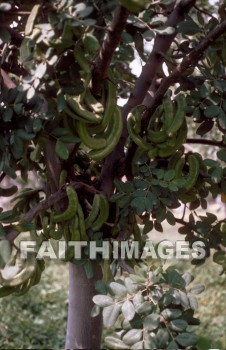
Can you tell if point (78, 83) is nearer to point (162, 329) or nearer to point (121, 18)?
point (121, 18)

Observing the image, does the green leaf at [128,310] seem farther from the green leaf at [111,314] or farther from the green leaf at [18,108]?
the green leaf at [18,108]

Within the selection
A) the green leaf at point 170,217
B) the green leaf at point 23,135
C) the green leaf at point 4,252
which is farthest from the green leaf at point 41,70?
the green leaf at point 170,217

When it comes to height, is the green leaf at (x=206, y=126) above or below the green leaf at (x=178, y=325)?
above

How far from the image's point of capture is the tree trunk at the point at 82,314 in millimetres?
1471

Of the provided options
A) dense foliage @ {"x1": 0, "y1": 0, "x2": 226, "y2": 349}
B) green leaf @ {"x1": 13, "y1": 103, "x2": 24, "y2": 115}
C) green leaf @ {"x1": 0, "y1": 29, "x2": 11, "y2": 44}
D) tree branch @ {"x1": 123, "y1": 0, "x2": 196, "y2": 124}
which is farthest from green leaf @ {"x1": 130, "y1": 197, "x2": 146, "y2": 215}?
green leaf @ {"x1": 0, "y1": 29, "x2": 11, "y2": 44}

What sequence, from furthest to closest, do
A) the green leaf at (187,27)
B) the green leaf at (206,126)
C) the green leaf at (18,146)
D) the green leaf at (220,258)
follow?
1. the green leaf at (220,258)
2. the green leaf at (206,126)
3. the green leaf at (187,27)
4. the green leaf at (18,146)

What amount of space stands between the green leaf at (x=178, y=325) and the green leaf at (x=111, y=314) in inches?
4.0

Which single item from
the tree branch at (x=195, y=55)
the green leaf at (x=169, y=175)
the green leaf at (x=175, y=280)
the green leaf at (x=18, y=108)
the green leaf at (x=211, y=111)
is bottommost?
the green leaf at (x=175, y=280)

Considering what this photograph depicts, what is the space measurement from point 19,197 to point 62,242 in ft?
0.69

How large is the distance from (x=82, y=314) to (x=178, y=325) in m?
0.54

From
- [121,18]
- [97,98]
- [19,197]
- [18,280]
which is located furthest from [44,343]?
[121,18]

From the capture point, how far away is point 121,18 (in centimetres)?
97

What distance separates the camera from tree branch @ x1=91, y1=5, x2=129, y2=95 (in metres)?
0.97

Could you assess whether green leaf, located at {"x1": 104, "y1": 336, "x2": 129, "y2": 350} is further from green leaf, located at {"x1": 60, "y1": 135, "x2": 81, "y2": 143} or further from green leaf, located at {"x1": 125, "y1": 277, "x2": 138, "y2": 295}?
green leaf, located at {"x1": 60, "y1": 135, "x2": 81, "y2": 143}
